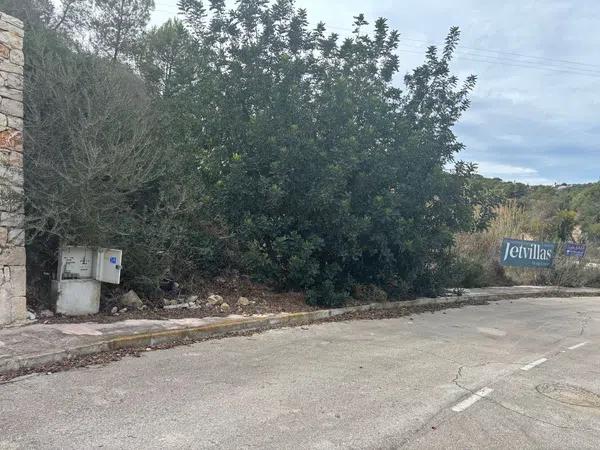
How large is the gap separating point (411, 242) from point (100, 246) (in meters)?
6.76

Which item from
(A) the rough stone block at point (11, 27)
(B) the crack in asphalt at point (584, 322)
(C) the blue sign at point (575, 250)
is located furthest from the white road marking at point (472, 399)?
(C) the blue sign at point (575, 250)

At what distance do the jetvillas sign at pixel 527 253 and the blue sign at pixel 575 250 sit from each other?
2.47 feet

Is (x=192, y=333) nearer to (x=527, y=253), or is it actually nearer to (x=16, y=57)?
(x=16, y=57)

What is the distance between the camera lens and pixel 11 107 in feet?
24.8

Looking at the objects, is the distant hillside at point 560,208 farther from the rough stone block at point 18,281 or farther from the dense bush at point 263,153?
the rough stone block at point 18,281

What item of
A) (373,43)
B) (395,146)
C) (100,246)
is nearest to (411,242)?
(395,146)

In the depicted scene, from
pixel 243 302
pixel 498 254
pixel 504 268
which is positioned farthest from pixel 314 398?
pixel 498 254

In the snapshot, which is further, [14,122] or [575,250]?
[575,250]

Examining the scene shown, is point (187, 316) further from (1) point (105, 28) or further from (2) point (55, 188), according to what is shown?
(1) point (105, 28)

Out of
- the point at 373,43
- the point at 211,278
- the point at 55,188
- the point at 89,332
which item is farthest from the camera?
the point at 373,43

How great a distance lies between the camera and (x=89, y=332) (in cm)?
721

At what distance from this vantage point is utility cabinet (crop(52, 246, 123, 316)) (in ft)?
26.2

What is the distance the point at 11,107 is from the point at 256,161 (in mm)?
4941

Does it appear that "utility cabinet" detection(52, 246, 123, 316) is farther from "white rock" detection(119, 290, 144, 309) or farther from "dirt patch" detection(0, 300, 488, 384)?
"dirt patch" detection(0, 300, 488, 384)
